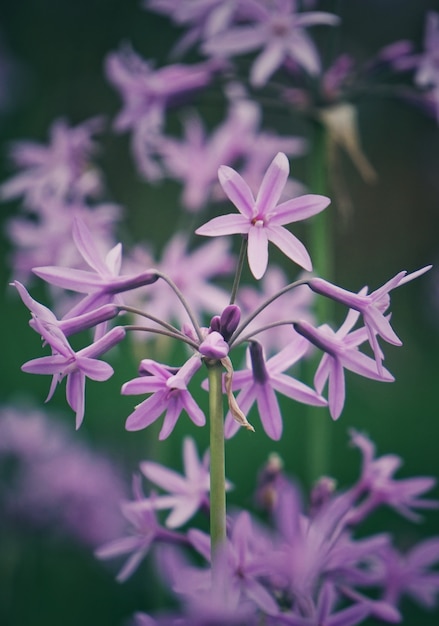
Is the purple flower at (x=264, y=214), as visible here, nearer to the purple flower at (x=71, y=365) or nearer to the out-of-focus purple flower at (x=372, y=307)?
the out-of-focus purple flower at (x=372, y=307)

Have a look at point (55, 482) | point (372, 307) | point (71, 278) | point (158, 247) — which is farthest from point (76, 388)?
point (158, 247)

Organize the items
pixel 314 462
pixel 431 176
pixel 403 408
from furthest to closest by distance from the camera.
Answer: pixel 431 176 < pixel 403 408 < pixel 314 462

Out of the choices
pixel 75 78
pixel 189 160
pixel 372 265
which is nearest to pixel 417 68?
pixel 189 160

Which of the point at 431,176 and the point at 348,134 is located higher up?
the point at 431,176

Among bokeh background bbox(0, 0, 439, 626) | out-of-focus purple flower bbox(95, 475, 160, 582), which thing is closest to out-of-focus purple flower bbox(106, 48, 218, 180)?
bokeh background bbox(0, 0, 439, 626)

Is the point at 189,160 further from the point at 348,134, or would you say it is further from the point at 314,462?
the point at 314,462

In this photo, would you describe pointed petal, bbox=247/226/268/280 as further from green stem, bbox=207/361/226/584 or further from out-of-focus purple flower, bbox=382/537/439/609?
out-of-focus purple flower, bbox=382/537/439/609

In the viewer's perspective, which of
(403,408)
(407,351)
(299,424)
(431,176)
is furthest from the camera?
(431,176)
